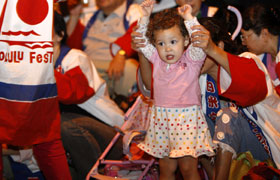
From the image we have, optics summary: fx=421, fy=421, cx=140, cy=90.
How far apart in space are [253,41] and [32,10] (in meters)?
1.15

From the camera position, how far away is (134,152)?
224 cm

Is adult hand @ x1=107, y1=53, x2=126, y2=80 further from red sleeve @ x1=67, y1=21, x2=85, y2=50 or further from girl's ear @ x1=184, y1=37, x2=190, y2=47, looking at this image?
girl's ear @ x1=184, y1=37, x2=190, y2=47

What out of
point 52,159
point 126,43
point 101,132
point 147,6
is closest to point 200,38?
point 147,6

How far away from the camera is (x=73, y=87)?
2301 millimetres

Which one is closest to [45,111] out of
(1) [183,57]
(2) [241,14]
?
(1) [183,57]

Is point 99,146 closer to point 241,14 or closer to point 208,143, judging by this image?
point 208,143

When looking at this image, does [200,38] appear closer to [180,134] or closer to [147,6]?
[147,6]

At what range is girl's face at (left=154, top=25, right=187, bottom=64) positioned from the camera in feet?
5.75

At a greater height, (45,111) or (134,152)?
(45,111)

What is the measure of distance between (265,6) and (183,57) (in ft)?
2.19

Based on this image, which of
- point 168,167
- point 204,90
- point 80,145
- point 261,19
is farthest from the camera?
point 80,145

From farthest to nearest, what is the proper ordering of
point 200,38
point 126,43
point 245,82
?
1. point 126,43
2. point 245,82
3. point 200,38

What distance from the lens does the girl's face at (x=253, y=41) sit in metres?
2.22

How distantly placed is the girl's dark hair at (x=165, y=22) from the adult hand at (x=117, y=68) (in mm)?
1025
